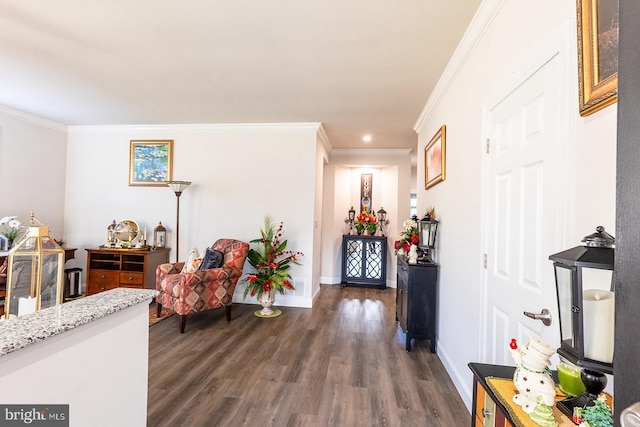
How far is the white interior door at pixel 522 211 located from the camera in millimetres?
1181

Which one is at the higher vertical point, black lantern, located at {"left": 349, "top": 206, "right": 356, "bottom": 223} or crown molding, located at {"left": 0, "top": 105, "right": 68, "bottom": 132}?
crown molding, located at {"left": 0, "top": 105, "right": 68, "bottom": 132}

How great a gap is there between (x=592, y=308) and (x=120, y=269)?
4.71 metres

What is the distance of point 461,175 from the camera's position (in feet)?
7.23

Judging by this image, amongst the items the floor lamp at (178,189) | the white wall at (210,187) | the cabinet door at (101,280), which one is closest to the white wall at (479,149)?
the white wall at (210,187)

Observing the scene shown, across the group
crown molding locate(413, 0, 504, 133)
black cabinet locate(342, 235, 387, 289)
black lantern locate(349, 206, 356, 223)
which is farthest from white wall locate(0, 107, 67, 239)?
crown molding locate(413, 0, 504, 133)

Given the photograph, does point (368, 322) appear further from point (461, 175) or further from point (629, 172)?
point (629, 172)

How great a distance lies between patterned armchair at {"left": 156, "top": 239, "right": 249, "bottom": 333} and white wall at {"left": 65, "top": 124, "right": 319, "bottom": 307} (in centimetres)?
72

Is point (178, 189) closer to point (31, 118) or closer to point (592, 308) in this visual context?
point (31, 118)

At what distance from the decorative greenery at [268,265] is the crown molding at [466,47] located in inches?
97.6

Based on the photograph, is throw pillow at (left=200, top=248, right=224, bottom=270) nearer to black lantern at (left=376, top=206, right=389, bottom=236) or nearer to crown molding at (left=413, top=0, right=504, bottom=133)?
crown molding at (left=413, top=0, right=504, bottom=133)

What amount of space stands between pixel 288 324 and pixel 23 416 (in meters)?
2.86

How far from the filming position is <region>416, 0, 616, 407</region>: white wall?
0.97 metres

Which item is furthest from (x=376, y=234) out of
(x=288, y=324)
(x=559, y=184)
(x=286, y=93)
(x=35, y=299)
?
(x=35, y=299)

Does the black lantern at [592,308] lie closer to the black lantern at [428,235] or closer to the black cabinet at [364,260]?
the black lantern at [428,235]
